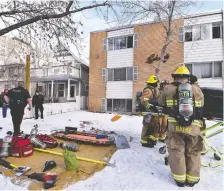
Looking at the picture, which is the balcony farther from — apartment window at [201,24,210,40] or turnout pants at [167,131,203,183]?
turnout pants at [167,131,203,183]

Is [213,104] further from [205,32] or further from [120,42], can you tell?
[120,42]

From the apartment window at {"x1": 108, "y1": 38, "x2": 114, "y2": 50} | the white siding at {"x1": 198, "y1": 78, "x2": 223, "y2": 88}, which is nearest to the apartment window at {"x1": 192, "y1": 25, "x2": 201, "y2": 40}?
the white siding at {"x1": 198, "y1": 78, "x2": 223, "y2": 88}

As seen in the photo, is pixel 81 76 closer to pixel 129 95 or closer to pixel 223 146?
pixel 129 95

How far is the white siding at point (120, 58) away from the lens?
17812 mm

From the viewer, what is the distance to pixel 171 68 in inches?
638

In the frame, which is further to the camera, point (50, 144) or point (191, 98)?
point (50, 144)

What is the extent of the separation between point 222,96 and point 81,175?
3603 mm

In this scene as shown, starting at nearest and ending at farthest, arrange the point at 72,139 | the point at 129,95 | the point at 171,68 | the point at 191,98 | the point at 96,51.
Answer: the point at 191,98 < the point at 72,139 < the point at 171,68 < the point at 129,95 < the point at 96,51

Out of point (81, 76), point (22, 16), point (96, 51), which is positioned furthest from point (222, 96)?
point (81, 76)

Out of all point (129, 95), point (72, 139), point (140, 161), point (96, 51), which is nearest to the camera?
point (140, 161)

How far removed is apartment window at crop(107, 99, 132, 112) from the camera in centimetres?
1781

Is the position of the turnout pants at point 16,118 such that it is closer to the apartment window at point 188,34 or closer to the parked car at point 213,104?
the parked car at point 213,104

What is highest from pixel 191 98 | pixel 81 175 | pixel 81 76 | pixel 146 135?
pixel 81 76

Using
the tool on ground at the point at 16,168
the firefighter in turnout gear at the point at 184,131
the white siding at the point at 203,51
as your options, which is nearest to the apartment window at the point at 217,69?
the white siding at the point at 203,51
